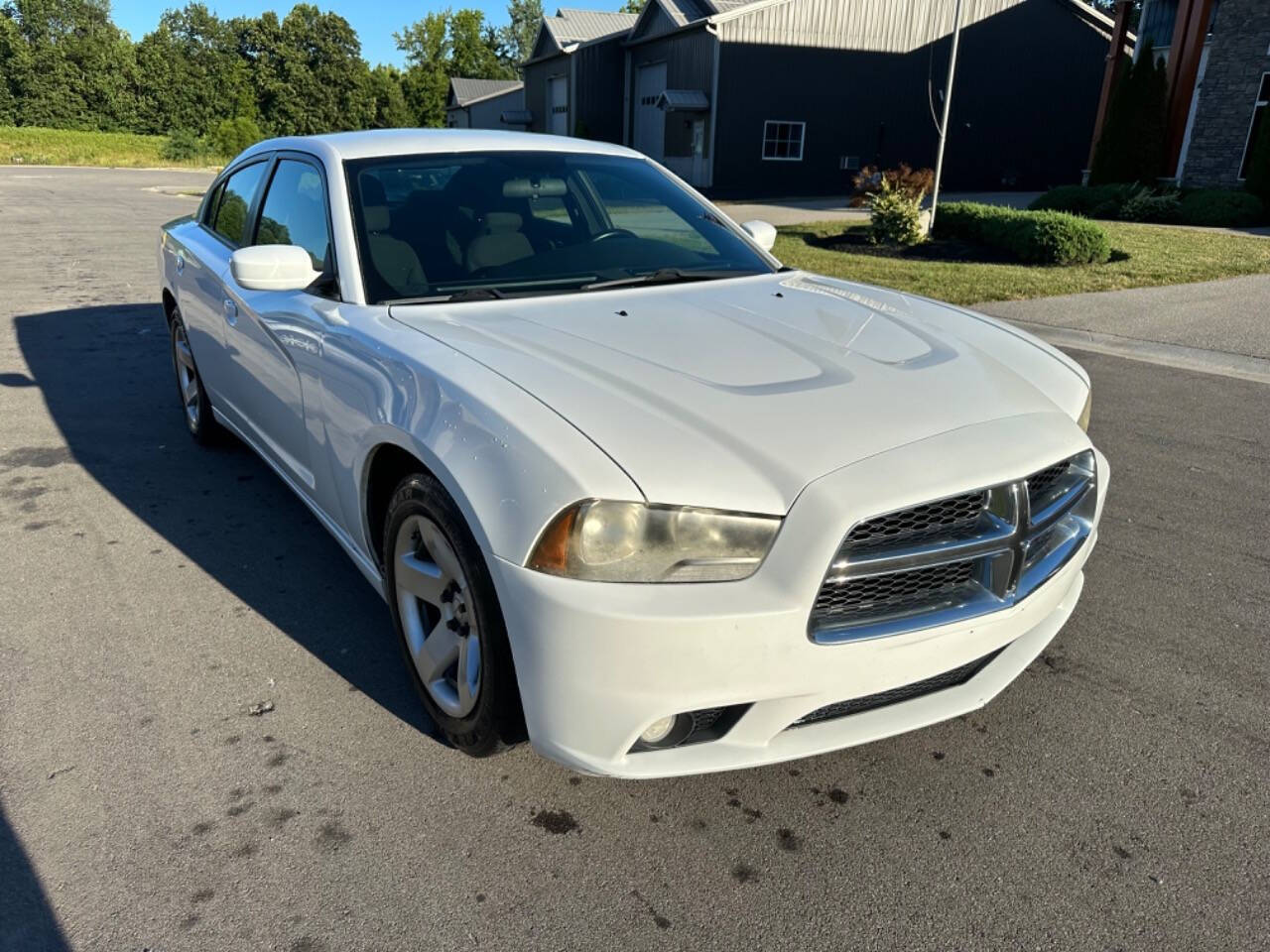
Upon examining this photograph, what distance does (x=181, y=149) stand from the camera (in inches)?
2028

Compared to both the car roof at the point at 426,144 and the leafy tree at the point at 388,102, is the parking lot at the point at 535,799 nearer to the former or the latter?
the car roof at the point at 426,144

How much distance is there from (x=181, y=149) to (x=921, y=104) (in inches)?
1621

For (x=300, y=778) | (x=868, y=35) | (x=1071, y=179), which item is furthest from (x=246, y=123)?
(x=300, y=778)

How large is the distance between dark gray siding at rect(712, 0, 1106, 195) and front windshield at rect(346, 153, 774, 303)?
24875 mm

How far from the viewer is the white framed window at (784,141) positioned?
91.8 ft

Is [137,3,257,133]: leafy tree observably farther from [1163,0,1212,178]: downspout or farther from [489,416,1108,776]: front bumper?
[489,416,1108,776]: front bumper

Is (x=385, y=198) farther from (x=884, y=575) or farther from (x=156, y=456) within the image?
(x=156, y=456)

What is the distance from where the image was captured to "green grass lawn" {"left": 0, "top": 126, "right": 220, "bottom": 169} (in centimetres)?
5081

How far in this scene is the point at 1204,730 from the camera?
2.76 meters

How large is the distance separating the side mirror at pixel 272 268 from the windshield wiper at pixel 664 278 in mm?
949

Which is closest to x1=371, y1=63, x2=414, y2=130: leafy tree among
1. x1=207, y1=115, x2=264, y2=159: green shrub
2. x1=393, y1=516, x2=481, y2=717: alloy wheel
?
x1=207, y1=115, x2=264, y2=159: green shrub

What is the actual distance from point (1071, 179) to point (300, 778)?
1381 inches

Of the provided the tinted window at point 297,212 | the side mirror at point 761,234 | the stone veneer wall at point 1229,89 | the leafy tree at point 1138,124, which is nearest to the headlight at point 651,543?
the tinted window at point 297,212

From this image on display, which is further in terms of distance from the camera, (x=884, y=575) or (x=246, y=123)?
(x=246, y=123)
